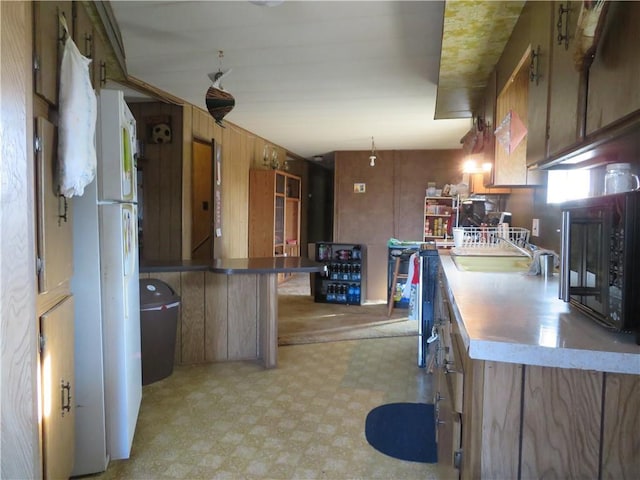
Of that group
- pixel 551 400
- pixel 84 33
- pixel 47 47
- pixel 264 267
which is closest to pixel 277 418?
pixel 264 267

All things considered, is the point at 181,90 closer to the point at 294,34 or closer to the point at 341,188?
the point at 294,34

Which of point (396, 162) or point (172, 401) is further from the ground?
point (396, 162)

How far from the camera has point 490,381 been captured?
0.95 meters

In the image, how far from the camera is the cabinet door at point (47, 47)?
4.35 feet

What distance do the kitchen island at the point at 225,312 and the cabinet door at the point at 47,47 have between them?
6.12ft

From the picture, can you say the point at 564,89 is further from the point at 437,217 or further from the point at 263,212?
the point at 437,217

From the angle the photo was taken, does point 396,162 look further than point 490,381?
Yes

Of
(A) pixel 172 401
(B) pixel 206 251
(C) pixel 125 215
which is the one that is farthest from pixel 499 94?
(B) pixel 206 251

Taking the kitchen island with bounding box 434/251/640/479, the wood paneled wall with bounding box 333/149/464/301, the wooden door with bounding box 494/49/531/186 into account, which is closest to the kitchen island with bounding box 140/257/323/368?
the wooden door with bounding box 494/49/531/186

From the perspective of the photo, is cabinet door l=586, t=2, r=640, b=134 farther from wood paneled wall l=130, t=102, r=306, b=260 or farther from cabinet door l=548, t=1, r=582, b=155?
wood paneled wall l=130, t=102, r=306, b=260

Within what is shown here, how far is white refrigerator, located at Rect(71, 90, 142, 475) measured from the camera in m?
1.85

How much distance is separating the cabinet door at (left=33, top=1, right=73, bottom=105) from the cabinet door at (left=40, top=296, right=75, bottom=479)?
0.79 metres

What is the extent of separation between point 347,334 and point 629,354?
3524mm

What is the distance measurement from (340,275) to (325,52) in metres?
3.30
